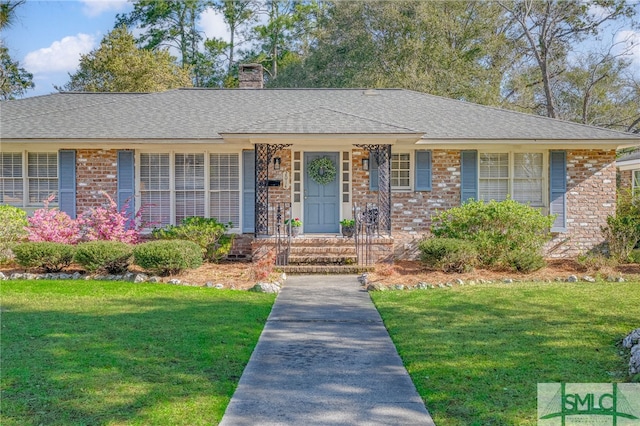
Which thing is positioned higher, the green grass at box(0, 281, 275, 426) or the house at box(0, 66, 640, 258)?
the house at box(0, 66, 640, 258)

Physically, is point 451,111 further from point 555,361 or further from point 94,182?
point 555,361

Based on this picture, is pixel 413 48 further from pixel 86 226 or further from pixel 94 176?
pixel 86 226

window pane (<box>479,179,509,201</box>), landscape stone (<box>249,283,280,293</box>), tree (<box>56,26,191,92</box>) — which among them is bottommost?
landscape stone (<box>249,283,280,293</box>)

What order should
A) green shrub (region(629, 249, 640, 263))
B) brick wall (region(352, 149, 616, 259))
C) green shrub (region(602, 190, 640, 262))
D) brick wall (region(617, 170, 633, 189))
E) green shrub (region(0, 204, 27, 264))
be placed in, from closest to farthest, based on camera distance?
green shrub (region(0, 204, 27, 264))
green shrub (region(629, 249, 640, 263))
green shrub (region(602, 190, 640, 262))
brick wall (region(352, 149, 616, 259))
brick wall (region(617, 170, 633, 189))

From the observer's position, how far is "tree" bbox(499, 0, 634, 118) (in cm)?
2641

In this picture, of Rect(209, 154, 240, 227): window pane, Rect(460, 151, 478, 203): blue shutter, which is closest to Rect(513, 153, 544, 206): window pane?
Rect(460, 151, 478, 203): blue shutter

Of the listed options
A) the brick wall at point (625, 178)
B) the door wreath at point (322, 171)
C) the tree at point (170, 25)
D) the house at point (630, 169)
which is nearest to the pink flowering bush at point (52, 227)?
the door wreath at point (322, 171)

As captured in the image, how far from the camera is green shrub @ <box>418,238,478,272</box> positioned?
11242mm

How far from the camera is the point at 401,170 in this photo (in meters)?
14.1

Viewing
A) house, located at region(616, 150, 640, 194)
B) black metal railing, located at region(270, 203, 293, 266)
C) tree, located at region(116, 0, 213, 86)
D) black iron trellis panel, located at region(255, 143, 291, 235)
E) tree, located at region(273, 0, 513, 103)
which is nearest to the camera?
black metal railing, located at region(270, 203, 293, 266)

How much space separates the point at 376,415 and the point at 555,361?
7.33 feet

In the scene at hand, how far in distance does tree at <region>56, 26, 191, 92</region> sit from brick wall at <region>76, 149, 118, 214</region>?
10.6m

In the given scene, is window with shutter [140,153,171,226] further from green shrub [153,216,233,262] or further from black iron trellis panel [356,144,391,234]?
black iron trellis panel [356,144,391,234]

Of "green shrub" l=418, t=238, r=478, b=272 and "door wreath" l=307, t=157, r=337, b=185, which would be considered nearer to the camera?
"green shrub" l=418, t=238, r=478, b=272
